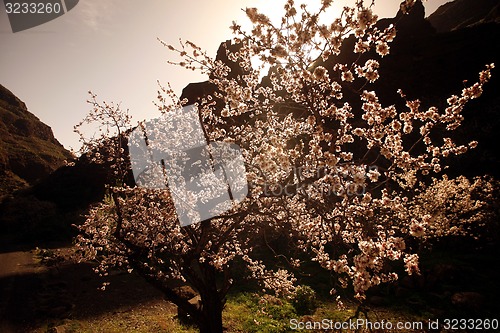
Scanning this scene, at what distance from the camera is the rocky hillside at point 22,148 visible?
206ft

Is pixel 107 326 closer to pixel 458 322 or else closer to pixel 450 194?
pixel 458 322

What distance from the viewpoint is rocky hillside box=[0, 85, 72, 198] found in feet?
206

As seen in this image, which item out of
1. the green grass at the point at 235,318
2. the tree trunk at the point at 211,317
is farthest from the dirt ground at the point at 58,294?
the tree trunk at the point at 211,317

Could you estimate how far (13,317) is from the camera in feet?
37.9

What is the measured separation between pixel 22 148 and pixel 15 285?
8281 cm

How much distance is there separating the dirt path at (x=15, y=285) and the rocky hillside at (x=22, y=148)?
41.1 metres

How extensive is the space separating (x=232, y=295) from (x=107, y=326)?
6010 millimetres

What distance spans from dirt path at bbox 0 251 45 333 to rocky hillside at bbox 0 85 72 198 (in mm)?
41127

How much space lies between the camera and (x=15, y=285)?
49.8 feet
